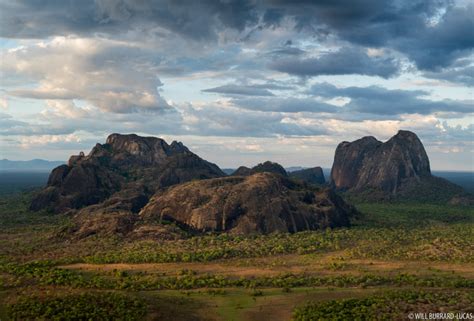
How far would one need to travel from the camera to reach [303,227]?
10231 centimetres

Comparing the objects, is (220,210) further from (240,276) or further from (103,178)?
(103,178)

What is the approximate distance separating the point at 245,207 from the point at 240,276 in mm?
41364

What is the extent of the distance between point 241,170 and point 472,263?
125069 mm

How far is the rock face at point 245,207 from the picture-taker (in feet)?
325

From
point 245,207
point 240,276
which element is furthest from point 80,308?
point 245,207

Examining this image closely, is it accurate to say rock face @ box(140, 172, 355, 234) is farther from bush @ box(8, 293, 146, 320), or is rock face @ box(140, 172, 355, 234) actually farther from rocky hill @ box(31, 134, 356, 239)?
bush @ box(8, 293, 146, 320)

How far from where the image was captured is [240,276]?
200ft

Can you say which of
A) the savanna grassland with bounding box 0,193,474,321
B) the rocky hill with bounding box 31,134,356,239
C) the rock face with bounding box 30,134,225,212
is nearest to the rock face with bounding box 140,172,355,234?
the rocky hill with bounding box 31,134,356,239

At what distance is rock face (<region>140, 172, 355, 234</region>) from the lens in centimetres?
9894

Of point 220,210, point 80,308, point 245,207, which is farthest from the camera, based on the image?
point 245,207

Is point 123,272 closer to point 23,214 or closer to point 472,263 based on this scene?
point 472,263

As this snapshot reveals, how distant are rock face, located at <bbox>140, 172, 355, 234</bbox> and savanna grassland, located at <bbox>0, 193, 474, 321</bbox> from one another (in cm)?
712

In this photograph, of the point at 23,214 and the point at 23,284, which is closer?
the point at 23,284

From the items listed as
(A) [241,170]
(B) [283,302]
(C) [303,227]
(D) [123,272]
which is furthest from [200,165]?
(B) [283,302]
